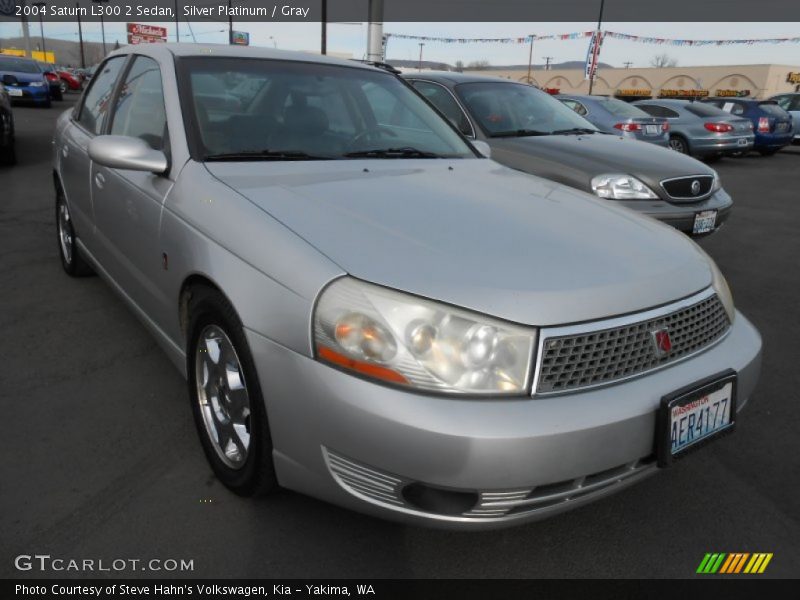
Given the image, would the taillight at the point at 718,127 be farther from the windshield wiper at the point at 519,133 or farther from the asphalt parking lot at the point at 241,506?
the asphalt parking lot at the point at 241,506

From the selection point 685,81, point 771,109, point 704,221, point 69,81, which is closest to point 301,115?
point 704,221

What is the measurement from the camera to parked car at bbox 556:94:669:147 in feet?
30.9

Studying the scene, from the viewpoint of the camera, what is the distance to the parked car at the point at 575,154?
15.7 ft

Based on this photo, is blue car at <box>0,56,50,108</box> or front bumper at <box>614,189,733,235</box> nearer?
front bumper at <box>614,189,733,235</box>

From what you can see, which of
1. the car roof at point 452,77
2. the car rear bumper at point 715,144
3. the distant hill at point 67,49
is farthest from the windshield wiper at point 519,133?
the distant hill at point 67,49

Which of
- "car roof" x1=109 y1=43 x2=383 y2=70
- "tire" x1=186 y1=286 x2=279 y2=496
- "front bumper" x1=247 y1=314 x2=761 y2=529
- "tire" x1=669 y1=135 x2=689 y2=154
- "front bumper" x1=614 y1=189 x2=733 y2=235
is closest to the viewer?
"front bumper" x1=247 y1=314 x2=761 y2=529

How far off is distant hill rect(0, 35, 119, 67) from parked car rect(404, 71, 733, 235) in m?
97.2

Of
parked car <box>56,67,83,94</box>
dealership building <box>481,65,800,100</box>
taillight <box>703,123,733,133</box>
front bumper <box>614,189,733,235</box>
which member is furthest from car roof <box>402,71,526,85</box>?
dealership building <box>481,65,800,100</box>

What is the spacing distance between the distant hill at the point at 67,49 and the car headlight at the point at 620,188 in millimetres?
98765

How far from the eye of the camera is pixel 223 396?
223 cm

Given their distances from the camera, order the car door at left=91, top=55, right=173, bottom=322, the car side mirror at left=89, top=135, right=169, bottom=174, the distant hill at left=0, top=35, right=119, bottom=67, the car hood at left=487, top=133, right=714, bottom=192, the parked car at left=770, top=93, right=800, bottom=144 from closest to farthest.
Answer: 1. the car side mirror at left=89, top=135, right=169, bottom=174
2. the car door at left=91, top=55, right=173, bottom=322
3. the car hood at left=487, top=133, right=714, bottom=192
4. the parked car at left=770, top=93, right=800, bottom=144
5. the distant hill at left=0, top=35, right=119, bottom=67

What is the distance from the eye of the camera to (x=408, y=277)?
1683 millimetres

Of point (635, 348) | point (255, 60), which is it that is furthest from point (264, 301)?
point (255, 60)

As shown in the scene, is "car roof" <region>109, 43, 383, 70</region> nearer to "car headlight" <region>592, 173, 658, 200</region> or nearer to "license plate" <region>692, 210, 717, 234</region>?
"car headlight" <region>592, 173, 658, 200</region>
